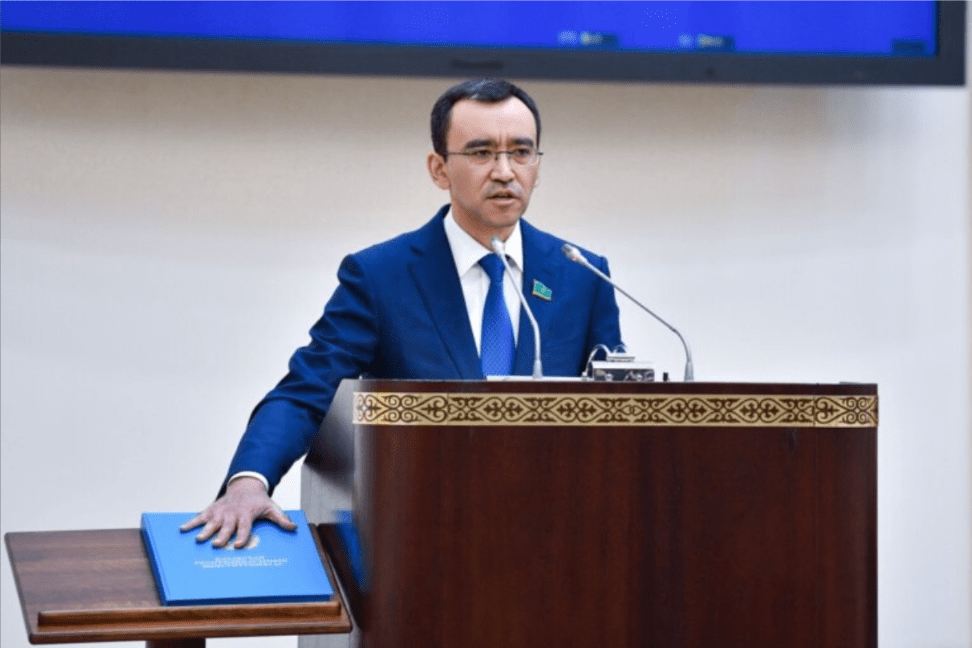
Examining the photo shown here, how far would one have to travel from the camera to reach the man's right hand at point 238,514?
2.42 metres

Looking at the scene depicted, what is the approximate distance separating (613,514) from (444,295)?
2.59 ft

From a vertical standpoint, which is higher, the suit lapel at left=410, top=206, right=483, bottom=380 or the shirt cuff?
the suit lapel at left=410, top=206, right=483, bottom=380

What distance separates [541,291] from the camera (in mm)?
3006

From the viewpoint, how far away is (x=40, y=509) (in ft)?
14.4

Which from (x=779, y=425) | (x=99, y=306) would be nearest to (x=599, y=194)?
(x=99, y=306)

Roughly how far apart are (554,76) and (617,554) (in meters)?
2.38

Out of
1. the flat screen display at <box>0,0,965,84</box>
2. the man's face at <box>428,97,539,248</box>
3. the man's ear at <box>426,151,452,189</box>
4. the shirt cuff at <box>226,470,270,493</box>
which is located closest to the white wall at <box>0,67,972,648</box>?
the flat screen display at <box>0,0,965,84</box>

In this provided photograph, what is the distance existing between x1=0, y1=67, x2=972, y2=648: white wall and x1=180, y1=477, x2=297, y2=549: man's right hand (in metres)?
1.95

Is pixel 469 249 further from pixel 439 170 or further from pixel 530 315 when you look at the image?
pixel 530 315

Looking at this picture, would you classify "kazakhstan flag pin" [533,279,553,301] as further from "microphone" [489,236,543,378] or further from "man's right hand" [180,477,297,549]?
"man's right hand" [180,477,297,549]

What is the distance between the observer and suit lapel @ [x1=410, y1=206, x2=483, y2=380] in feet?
9.41

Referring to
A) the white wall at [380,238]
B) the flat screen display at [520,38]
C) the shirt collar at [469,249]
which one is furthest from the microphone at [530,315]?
the white wall at [380,238]

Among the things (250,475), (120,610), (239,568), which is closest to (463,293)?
(250,475)

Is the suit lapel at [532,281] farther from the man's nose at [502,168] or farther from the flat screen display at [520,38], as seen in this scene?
the flat screen display at [520,38]
